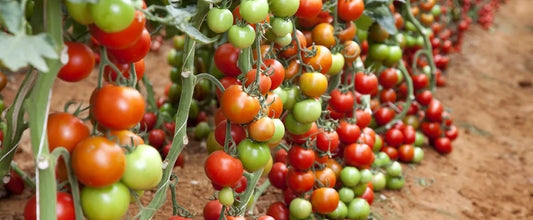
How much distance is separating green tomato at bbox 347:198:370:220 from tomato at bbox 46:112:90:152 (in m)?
1.21

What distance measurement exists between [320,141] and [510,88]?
3.23m

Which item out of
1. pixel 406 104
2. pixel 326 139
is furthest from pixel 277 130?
pixel 406 104

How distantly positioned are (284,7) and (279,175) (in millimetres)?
667

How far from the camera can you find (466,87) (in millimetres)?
4445

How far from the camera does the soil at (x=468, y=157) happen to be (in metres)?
2.36

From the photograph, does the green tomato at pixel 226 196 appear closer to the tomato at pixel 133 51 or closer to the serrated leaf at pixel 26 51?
the tomato at pixel 133 51

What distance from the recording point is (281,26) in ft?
5.11

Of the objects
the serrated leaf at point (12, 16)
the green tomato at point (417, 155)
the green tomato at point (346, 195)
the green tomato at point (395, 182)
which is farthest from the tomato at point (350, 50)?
the serrated leaf at point (12, 16)

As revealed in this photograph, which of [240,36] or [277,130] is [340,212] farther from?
[240,36]

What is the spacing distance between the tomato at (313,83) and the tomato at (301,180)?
0.91 ft

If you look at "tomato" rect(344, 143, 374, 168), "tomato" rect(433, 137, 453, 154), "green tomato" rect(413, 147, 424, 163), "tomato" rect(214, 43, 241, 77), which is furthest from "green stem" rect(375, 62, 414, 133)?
"tomato" rect(214, 43, 241, 77)

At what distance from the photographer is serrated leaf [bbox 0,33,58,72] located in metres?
0.94

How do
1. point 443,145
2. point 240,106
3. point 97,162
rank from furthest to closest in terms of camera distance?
point 443,145
point 240,106
point 97,162

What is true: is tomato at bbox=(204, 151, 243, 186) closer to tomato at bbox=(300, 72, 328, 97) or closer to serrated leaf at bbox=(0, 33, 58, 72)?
tomato at bbox=(300, 72, 328, 97)
